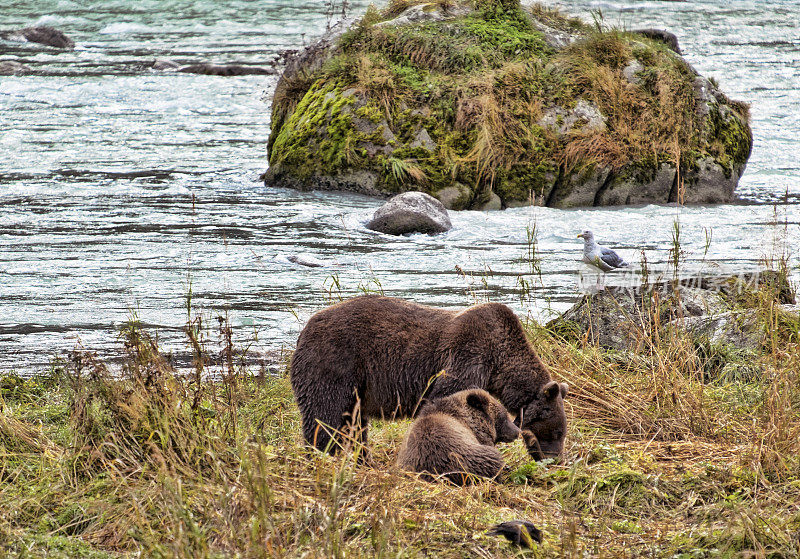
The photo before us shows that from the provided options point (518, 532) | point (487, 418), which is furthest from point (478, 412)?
point (518, 532)

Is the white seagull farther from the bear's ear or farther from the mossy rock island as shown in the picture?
the bear's ear

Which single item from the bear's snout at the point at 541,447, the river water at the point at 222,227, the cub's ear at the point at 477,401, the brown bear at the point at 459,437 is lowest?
the river water at the point at 222,227

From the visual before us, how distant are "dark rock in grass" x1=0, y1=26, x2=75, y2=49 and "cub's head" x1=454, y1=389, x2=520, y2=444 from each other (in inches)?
1108

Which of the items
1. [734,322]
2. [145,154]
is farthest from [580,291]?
[145,154]

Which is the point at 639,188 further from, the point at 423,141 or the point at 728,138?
the point at 423,141

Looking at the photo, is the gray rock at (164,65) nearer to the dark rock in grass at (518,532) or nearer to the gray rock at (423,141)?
the gray rock at (423,141)

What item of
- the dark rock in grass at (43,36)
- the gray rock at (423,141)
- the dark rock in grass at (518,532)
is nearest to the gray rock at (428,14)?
the gray rock at (423,141)

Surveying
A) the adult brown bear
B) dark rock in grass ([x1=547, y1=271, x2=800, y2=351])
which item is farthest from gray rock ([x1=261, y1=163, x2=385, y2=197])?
the adult brown bear

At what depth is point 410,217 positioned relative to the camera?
42.2ft

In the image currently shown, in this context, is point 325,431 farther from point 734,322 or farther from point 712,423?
point 734,322

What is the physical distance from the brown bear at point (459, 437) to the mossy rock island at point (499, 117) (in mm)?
8622

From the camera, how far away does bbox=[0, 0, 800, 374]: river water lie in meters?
9.77

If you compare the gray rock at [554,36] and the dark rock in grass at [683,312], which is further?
the gray rock at [554,36]

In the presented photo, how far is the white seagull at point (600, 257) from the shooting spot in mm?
11164
